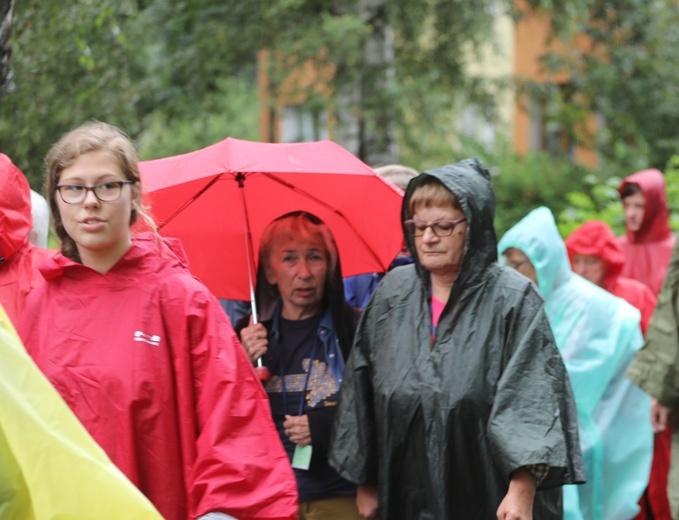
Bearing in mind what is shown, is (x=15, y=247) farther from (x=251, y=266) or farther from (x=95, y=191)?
(x=251, y=266)

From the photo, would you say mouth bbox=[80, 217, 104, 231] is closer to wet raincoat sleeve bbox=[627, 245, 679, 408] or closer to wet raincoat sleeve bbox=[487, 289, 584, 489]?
wet raincoat sleeve bbox=[487, 289, 584, 489]

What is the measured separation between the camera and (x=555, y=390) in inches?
176

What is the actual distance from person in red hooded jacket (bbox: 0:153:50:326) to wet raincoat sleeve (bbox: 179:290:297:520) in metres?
0.89

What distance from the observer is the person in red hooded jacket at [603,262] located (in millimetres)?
8195

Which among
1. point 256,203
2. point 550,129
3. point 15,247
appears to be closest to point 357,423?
point 256,203

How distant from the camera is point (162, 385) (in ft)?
12.1

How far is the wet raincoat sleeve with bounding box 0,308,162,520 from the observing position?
2309 mm

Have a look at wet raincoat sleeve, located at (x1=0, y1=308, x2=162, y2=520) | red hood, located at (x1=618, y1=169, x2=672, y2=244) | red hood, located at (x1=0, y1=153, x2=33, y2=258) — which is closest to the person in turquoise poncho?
red hood, located at (x1=618, y1=169, x2=672, y2=244)

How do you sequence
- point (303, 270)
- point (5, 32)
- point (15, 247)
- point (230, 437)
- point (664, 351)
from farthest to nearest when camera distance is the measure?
point (664, 351) → point (5, 32) → point (303, 270) → point (15, 247) → point (230, 437)

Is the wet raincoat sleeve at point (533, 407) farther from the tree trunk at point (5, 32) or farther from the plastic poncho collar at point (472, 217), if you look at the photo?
the tree trunk at point (5, 32)

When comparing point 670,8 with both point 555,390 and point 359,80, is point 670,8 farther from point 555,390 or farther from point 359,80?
point 555,390

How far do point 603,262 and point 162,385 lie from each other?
5145 mm

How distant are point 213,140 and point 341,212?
9.54 metres

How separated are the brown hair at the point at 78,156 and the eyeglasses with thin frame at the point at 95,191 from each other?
0.19 ft
